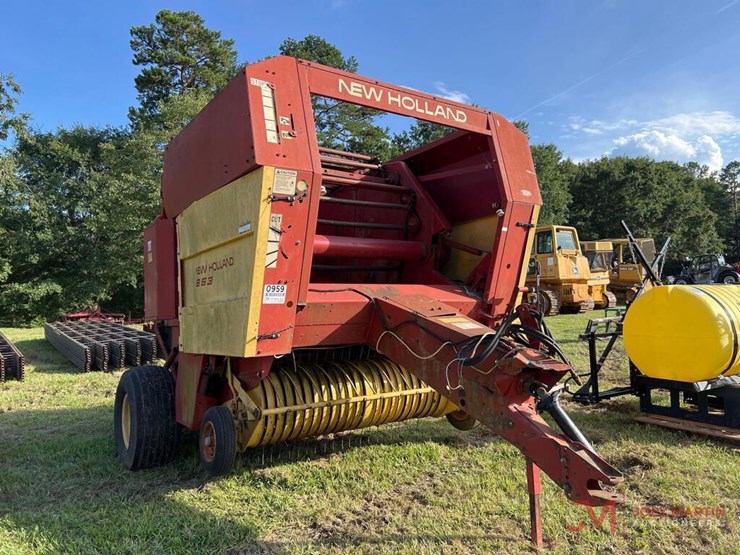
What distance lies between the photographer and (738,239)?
45062mm

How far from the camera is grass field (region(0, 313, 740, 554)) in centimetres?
284

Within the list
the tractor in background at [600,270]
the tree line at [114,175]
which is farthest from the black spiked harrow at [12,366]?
the tractor in background at [600,270]

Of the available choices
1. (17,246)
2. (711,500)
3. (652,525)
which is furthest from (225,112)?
(17,246)

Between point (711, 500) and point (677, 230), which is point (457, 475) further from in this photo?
point (677, 230)

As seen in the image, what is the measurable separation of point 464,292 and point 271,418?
1619 mm

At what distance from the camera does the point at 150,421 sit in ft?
13.2

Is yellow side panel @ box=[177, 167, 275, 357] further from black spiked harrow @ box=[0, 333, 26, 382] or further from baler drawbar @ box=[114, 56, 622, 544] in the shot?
black spiked harrow @ box=[0, 333, 26, 382]

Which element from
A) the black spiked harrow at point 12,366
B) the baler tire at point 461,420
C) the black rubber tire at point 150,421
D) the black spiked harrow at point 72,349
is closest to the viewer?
the black rubber tire at point 150,421

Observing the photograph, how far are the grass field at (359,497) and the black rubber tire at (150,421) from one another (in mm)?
124

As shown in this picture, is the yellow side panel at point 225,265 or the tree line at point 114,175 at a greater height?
the tree line at point 114,175

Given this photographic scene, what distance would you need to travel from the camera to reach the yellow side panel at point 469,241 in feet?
13.6

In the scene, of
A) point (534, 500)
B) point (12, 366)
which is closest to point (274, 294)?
point (534, 500)

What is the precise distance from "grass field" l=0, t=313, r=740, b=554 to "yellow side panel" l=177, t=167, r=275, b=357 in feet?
3.22

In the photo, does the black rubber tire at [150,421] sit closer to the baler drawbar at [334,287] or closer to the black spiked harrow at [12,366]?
the baler drawbar at [334,287]
